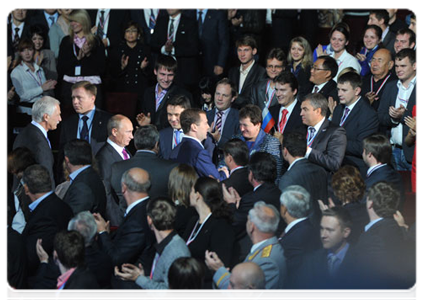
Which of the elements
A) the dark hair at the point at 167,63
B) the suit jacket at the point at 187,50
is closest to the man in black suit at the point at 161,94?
the dark hair at the point at 167,63

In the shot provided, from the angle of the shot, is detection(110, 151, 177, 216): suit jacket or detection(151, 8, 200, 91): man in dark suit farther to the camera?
detection(151, 8, 200, 91): man in dark suit

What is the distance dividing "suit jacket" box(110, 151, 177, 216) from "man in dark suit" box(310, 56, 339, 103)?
1.99 m

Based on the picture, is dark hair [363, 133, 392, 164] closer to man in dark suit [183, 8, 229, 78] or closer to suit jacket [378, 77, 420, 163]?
suit jacket [378, 77, 420, 163]

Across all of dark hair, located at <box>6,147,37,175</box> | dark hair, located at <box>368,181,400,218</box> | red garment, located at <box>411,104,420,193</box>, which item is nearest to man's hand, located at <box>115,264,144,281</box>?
dark hair, located at <box>6,147,37,175</box>

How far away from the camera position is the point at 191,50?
8.20 meters

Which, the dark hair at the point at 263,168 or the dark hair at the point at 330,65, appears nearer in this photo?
the dark hair at the point at 263,168

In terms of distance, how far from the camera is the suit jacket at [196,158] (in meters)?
5.91

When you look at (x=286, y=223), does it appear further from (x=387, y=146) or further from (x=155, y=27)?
(x=155, y=27)

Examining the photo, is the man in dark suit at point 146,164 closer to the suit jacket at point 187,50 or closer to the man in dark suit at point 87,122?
the man in dark suit at point 87,122

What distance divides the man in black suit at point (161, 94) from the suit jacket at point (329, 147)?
4.97 ft

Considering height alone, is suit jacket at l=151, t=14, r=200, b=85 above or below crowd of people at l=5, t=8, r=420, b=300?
above

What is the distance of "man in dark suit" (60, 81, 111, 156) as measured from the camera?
6.80m

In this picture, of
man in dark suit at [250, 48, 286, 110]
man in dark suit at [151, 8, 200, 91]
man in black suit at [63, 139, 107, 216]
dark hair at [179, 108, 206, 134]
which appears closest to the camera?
man in black suit at [63, 139, 107, 216]

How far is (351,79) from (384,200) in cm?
152
